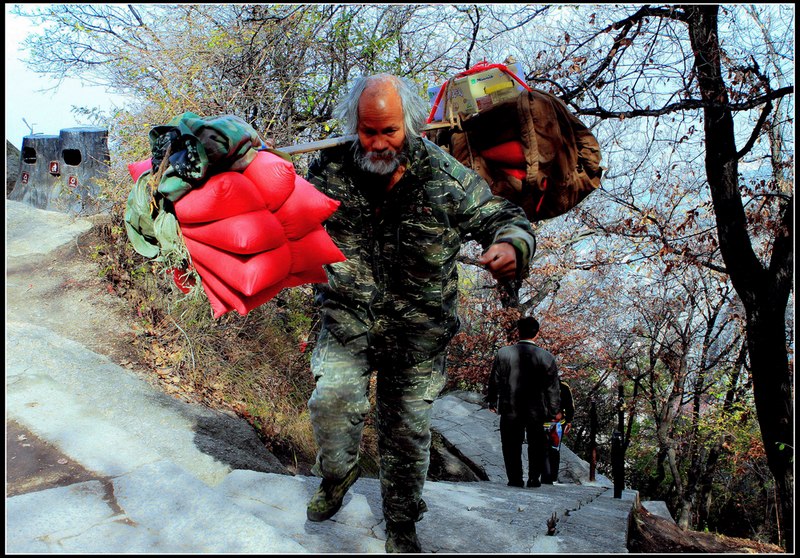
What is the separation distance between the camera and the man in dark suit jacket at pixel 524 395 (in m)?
6.08

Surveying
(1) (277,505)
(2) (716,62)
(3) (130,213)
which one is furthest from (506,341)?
(3) (130,213)

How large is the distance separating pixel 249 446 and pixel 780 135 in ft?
20.9

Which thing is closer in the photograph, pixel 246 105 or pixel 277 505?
pixel 277 505

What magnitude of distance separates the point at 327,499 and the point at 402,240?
4.53ft

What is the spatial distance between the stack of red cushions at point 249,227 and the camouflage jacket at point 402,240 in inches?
13.6

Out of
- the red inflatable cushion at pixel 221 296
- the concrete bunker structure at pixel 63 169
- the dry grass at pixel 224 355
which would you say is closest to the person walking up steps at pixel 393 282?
the red inflatable cushion at pixel 221 296

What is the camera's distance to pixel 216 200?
243 centimetres

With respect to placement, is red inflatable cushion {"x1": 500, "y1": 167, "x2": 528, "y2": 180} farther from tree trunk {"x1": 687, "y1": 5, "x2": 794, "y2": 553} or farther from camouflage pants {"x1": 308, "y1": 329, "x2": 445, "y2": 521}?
tree trunk {"x1": 687, "y1": 5, "x2": 794, "y2": 553}

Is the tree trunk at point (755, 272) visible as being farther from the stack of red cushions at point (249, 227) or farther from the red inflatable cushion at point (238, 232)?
the red inflatable cushion at point (238, 232)

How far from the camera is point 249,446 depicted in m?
5.72

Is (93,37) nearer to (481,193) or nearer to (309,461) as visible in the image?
(309,461)

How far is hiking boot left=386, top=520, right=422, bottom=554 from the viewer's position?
3.03 m

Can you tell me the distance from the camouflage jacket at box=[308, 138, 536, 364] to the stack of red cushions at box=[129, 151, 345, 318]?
0.35 metres

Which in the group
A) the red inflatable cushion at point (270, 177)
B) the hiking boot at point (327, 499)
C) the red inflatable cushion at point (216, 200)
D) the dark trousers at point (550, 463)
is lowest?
the dark trousers at point (550, 463)
